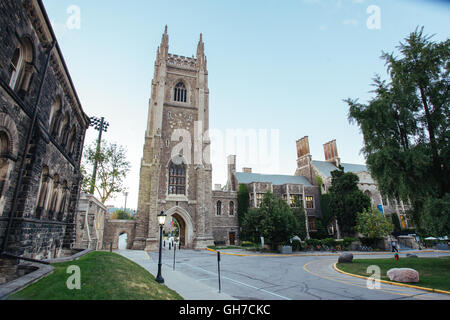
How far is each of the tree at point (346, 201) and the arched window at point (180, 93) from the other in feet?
86.3

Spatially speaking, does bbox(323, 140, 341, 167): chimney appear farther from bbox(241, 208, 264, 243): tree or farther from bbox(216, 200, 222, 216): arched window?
bbox(241, 208, 264, 243): tree

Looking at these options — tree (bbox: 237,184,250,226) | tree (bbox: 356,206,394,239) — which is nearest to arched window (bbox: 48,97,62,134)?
tree (bbox: 237,184,250,226)

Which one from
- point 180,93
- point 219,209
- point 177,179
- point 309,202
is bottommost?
point 219,209

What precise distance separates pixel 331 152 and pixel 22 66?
52.4 m

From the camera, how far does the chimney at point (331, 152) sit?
49.9 meters

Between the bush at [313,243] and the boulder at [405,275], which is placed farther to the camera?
the bush at [313,243]

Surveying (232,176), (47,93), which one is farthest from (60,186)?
(232,176)

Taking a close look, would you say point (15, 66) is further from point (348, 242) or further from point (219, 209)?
point (348, 242)

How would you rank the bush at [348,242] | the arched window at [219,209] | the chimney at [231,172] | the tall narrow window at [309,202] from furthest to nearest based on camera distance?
1. the tall narrow window at [309,202]
2. the chimney at [231,172]
3. the arched window at [219,209]
4. the bush at [348,242]

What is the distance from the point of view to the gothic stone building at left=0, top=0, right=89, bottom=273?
7.12 meters

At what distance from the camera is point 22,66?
820cm

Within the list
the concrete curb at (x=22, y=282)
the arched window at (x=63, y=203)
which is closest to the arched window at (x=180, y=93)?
the arched window at (x=63, y=203)

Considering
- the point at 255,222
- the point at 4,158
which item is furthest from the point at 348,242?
the point at 4,158

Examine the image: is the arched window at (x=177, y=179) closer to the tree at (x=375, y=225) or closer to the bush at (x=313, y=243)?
the bush at (x=313, y=243)
